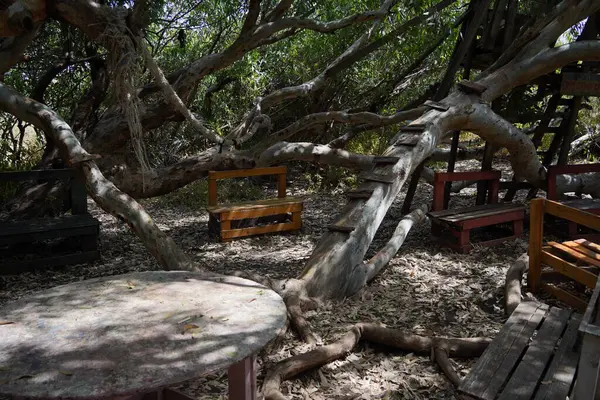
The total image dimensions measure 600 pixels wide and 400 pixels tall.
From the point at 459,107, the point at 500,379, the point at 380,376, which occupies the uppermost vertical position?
the point at 459,107

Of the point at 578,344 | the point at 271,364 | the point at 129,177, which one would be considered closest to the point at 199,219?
the point at 129,177

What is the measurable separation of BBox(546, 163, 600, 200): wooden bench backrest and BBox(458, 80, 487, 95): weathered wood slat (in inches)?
60.4

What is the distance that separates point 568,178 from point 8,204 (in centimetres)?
719

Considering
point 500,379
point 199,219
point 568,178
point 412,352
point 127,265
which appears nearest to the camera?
point 500,379

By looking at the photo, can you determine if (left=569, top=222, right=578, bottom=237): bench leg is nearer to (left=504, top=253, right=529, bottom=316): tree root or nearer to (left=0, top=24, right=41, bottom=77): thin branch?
(left=504, top=253, right=529, bottom=316): tree root

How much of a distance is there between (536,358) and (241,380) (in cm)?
166

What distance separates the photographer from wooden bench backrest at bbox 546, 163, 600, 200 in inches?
268

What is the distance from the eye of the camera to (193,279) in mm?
3176

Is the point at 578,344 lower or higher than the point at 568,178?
lower

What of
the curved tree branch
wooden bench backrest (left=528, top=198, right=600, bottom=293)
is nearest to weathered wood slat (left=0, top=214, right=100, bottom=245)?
the curved tree branch

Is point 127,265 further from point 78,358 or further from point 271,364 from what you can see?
point 78,358

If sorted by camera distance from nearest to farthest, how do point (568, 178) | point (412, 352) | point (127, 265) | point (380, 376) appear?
point (380, 376)
point (412, 352)
point (127, 265)
point (568, 178)

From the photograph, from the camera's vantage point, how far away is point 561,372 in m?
2.78

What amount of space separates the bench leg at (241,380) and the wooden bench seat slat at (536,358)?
4.01ft
